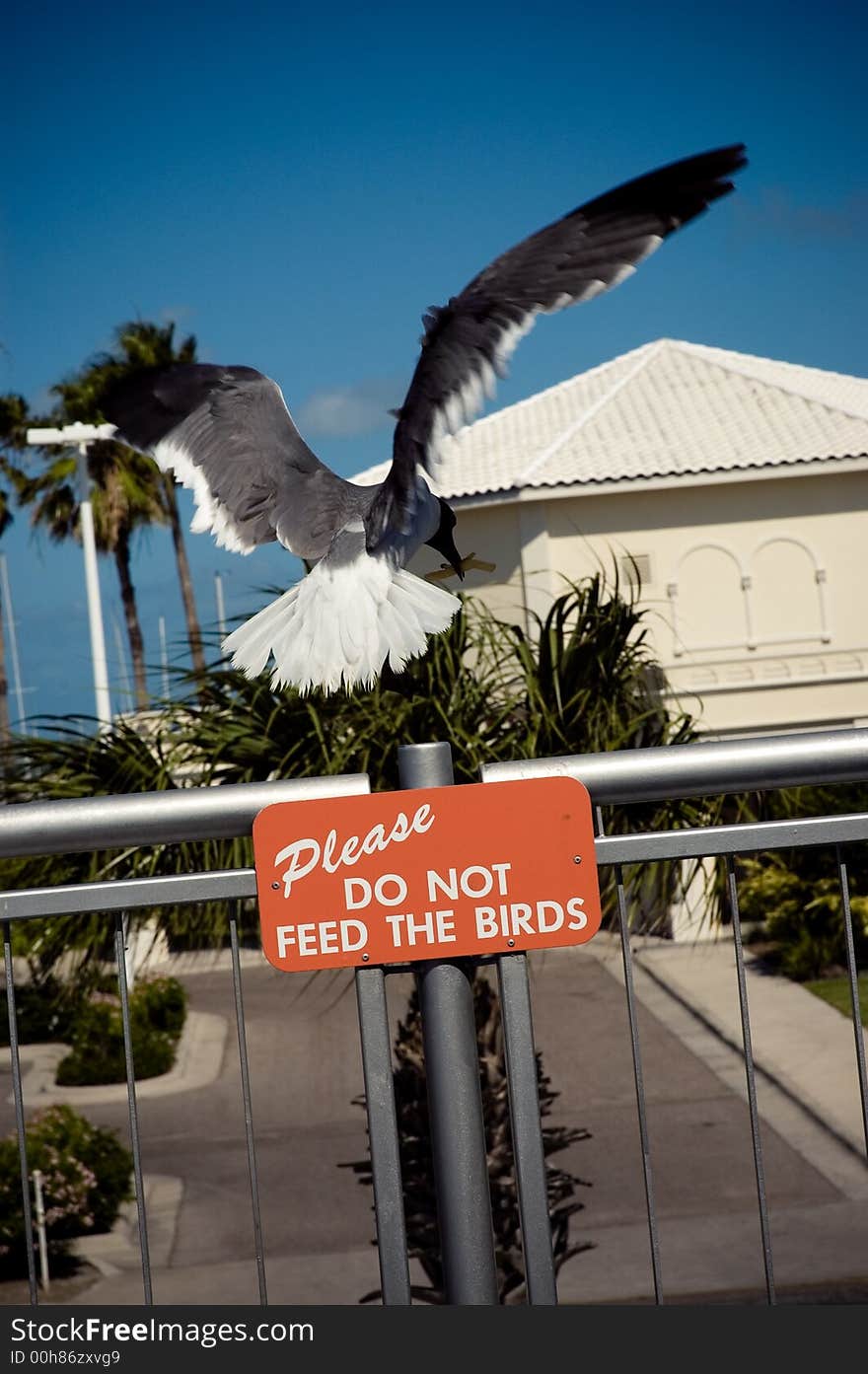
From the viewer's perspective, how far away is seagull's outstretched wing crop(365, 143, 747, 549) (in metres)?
3.21

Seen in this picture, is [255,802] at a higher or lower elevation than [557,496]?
lower

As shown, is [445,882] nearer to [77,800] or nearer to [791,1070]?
[77,800]

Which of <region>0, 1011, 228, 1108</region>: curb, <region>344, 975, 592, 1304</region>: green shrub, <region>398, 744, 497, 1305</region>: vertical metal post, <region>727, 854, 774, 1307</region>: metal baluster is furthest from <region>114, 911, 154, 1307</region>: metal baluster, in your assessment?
<region>0, 1011, 228, 1108</region>: curb

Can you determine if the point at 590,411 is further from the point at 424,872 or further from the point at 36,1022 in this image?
the point at 424,872

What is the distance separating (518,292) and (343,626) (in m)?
0.94

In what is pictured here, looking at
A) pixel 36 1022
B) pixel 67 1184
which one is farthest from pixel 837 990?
pixel 67 1184


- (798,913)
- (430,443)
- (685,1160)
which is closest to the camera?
(430,443)

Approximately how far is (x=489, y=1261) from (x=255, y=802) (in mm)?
860

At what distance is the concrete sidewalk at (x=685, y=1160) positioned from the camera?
10.8 metres

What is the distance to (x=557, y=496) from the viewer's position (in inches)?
996

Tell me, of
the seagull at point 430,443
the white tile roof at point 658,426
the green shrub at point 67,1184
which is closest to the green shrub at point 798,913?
the white tile roof at point 658,426

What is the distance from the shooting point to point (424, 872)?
7.66 feet

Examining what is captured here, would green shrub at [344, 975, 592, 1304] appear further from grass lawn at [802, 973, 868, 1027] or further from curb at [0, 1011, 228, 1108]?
grass lawn at [802, 973, 868, 1027]

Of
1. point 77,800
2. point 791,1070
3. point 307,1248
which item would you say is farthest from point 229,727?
point 791,1070
